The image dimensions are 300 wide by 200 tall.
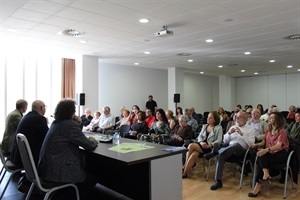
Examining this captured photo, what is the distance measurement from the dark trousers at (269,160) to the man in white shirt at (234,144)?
0.37 meters

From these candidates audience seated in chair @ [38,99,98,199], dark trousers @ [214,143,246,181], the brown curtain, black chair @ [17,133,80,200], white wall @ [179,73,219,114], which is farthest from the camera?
white wall @ [179,73,219,114]

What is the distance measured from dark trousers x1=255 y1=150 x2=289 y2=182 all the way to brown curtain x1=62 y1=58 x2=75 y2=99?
22.8 ft

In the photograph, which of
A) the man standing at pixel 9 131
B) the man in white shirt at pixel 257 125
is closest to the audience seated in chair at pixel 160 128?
the man in white shirt at pixel 257 125

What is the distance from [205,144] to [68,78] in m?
6.15

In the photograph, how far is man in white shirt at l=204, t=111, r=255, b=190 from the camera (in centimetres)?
384

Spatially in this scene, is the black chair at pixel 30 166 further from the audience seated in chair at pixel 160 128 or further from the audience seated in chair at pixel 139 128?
the audience seated in chair at pixel 139 128

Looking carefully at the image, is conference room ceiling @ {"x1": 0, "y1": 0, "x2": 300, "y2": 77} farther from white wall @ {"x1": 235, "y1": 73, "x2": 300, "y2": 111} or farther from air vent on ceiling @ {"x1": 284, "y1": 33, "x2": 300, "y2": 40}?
white wall @ {"x1": 235, "y1": 73, "x2": 300, "y2": 111}

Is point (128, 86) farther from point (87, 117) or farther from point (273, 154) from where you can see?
point (273, 154)

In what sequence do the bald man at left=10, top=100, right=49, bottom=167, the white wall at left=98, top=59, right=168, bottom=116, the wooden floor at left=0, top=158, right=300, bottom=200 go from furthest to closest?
the white wall at left=98, top=59, right=168, bottom=116 < the wooden floor at left=0, top=158, right=300, bottom=200 < the bald man at left=10, top=100, right=49, bottom=167

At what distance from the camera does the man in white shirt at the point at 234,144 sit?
384 centimetres

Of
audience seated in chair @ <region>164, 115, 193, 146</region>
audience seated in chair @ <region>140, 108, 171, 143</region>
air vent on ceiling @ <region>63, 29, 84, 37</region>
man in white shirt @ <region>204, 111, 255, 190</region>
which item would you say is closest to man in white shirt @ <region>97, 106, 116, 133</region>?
audience seated in chair @ <region>140, 108, 171, 143</region>

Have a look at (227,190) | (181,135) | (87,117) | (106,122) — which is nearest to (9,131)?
(181,135)

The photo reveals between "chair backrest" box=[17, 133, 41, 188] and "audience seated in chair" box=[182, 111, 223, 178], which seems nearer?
"chair backrest" box=[17, 133, 41, 188]

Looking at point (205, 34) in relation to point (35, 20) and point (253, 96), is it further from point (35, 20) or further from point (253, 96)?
point (253, 96)
